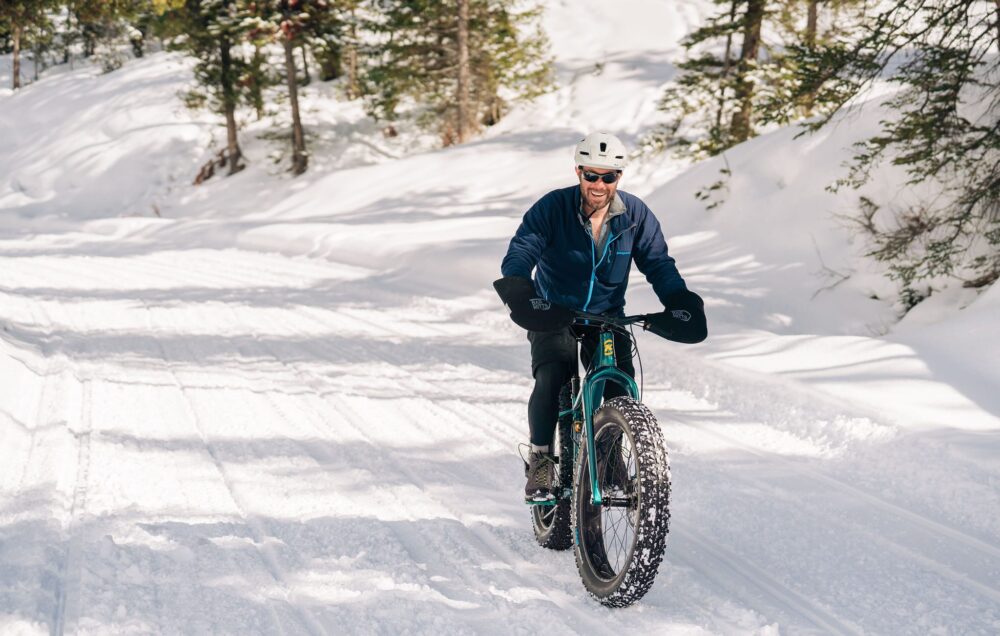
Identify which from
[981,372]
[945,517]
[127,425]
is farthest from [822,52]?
[127,425]

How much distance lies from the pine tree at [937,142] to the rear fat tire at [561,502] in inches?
229

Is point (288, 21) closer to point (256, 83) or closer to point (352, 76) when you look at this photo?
point (256, 83)

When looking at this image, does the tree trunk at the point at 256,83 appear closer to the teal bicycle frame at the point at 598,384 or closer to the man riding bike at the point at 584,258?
the man riding bike at the point at 584,258

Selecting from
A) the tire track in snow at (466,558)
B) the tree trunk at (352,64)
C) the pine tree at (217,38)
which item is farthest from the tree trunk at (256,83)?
the tire track in snow at (466,558)

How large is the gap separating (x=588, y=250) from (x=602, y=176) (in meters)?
0.38

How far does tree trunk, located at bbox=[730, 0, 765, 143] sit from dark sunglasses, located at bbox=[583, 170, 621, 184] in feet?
42.0

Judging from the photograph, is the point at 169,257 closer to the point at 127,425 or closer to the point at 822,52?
the point at 127,425

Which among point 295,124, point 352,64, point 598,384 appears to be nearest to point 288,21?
point 295,124

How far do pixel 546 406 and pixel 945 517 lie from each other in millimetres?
2587

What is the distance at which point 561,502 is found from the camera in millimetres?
4223

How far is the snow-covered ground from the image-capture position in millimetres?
3814

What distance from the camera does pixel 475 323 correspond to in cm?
1043

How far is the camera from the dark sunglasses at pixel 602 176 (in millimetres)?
3832

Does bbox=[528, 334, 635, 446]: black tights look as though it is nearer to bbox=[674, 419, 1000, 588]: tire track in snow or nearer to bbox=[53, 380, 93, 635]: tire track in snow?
bbox=[674, 419, 1000, 588]: tire track in snow
